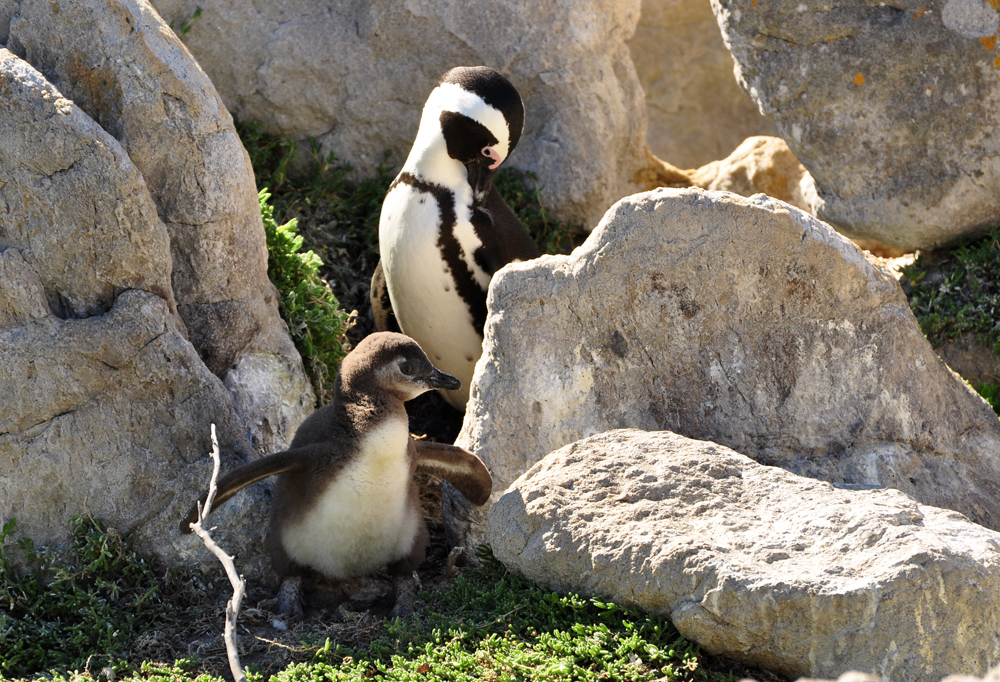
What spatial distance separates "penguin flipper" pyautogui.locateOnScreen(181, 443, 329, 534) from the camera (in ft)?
12.8

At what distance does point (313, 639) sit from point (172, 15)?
4746 mm

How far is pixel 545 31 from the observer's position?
7.12 m

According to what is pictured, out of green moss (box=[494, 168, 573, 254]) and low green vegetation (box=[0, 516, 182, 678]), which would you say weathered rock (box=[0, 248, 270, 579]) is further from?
green moss (box=[494, 168, 573, 254])

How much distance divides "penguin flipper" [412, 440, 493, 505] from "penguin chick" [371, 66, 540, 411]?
1610 millimetres

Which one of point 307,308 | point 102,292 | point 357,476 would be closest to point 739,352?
point 357,476

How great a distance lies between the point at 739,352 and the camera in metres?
4.14

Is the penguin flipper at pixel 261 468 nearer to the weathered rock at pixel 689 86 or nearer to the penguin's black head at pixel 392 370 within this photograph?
the penguin's black head at pixel 392 370

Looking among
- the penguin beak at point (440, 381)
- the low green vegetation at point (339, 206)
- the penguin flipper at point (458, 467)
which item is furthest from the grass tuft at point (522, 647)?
the low green vegetation at point (339, 206)

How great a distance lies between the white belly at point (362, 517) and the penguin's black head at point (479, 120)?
2.15m

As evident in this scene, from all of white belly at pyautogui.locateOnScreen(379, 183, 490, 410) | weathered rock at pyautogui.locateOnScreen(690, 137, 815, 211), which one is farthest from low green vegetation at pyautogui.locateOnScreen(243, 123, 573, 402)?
weathered rock at pyautogui.locateOnScreen(690, 137, 815, 211)

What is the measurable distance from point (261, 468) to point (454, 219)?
2177 millimetres

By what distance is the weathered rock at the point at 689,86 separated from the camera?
12.2 metres

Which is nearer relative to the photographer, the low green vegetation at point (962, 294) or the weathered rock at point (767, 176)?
the low green vegetation at point (962, 294)

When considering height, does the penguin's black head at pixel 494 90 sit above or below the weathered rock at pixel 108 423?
above
